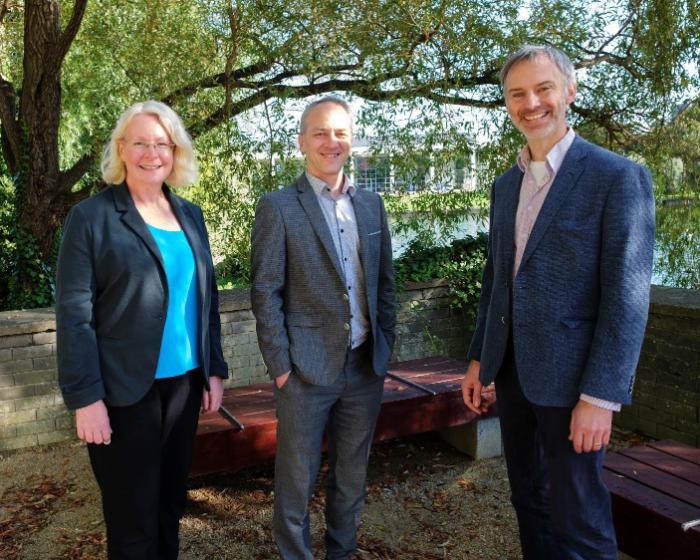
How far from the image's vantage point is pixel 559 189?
1.91 meters

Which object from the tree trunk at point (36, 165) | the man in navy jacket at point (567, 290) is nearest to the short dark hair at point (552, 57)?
the man in navy jacket at point (567, 290)

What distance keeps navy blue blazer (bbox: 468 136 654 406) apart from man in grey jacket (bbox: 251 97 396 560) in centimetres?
61

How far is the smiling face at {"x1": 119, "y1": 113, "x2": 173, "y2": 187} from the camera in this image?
2.24 meters

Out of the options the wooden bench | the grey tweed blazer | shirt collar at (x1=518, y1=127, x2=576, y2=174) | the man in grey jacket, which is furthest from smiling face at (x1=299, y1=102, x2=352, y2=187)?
the wooden bench

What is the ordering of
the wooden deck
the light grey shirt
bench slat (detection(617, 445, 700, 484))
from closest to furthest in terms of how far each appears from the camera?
1. the light grey shirt
2. bench slat (detection(617, 445, 700, 484))
3. the wooden deck

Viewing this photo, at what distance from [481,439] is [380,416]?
862 millimetres

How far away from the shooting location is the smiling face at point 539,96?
6.37ft

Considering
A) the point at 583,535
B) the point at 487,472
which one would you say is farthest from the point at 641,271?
the point at 487,472

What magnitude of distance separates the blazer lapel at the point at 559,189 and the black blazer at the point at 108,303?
3.82ft

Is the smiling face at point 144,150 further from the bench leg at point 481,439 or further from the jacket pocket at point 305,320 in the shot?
the bench leg at point 481,439

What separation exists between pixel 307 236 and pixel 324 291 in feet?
0.67

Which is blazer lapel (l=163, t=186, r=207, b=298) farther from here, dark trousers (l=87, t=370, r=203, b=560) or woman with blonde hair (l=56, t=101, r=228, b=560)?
dark trousers (l=87, t=370, r=203, b=560)

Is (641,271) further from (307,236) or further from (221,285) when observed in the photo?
(221,285)

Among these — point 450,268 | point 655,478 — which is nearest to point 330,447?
point 655,478
